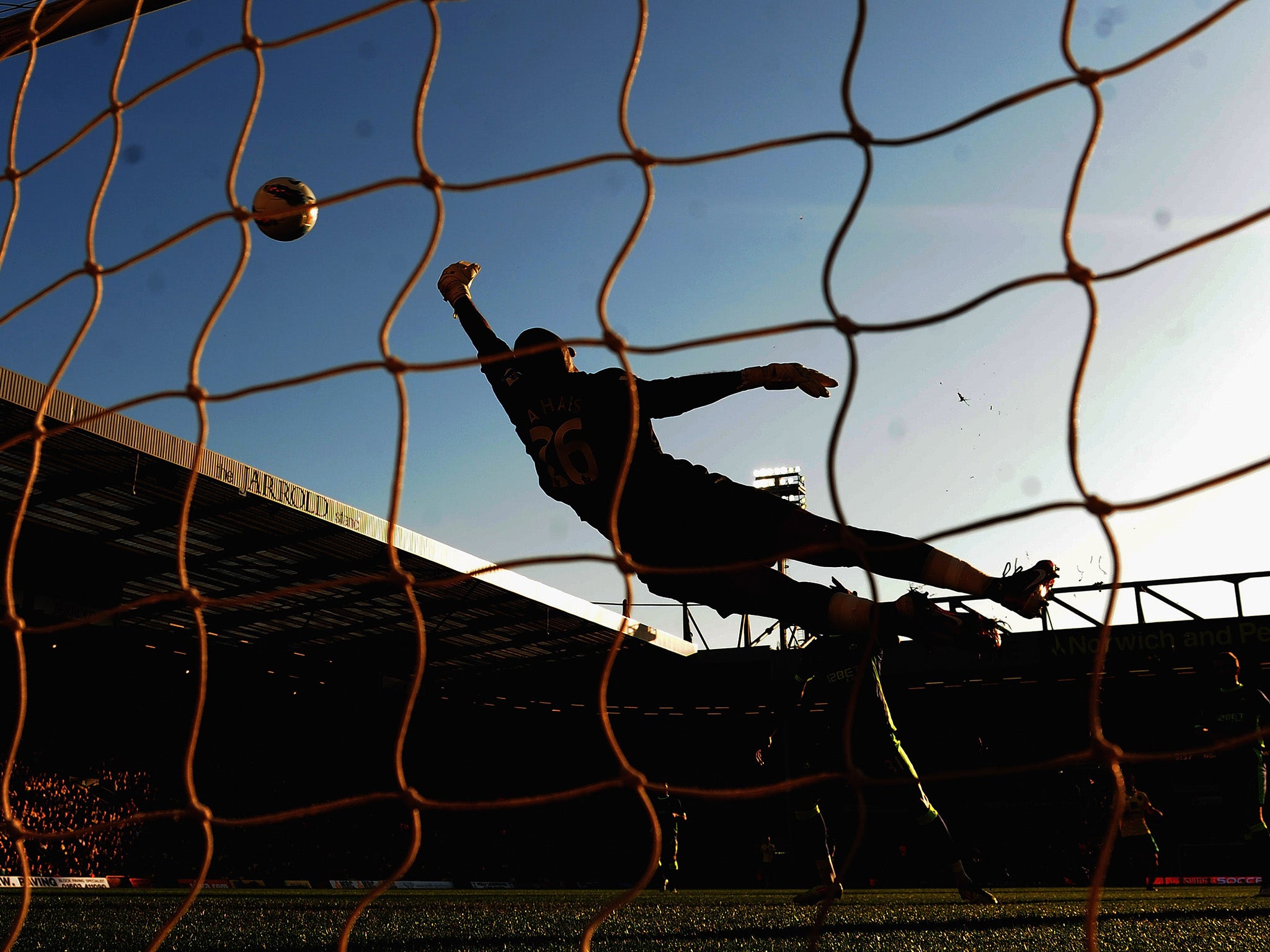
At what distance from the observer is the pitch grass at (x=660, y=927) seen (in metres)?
2.57

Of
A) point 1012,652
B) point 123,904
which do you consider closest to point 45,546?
point 123,904

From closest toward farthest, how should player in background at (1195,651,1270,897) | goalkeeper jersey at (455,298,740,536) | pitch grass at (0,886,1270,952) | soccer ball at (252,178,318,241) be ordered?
1. pitch grass at (0,886,1270,952)
2. goalkeeper jersey at (455,298,740,536)
3. soccer ball at (252,178,318,241)
4. player in background at (1195,651,1270,897)

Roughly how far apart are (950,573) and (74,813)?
14374mm

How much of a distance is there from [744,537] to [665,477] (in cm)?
28

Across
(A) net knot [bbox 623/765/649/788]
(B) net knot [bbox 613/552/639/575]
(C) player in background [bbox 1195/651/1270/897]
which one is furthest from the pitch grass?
(B) net knot [bbox 613/552/639/575]

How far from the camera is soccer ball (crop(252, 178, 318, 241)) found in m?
4.21

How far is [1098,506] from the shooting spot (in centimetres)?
173

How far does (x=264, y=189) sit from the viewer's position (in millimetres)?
4246

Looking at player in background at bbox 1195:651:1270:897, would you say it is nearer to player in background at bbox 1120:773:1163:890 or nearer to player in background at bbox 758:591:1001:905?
player in background at bbox 1120:773:1163:890

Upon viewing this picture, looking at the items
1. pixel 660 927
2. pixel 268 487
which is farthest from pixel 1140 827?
pixel 268 487

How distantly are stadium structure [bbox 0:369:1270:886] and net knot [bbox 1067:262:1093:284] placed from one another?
9881 mm

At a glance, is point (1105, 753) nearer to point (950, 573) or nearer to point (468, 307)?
point (950, 573)

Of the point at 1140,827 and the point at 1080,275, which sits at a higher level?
the point at 1080,275

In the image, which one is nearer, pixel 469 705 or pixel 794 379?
pixel 794 379
